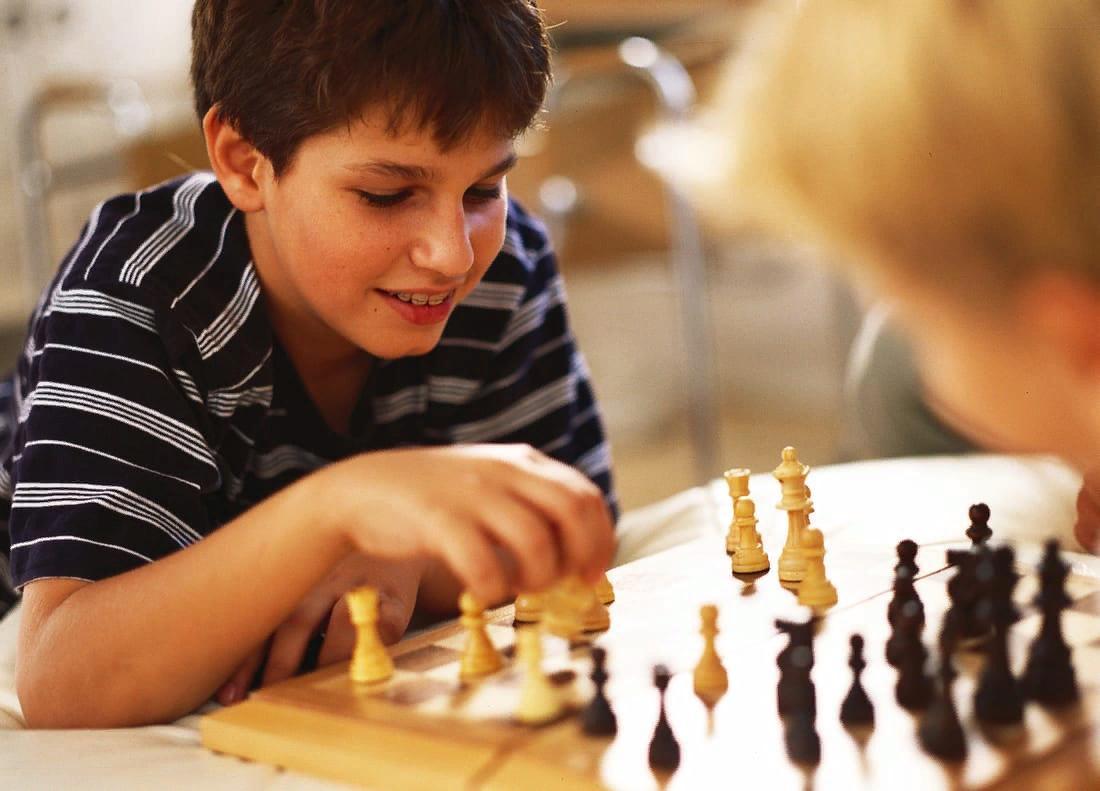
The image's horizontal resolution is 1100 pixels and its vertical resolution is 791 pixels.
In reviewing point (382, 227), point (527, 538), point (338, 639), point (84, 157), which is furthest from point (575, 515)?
point (84, 157)

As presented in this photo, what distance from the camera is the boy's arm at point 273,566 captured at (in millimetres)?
742

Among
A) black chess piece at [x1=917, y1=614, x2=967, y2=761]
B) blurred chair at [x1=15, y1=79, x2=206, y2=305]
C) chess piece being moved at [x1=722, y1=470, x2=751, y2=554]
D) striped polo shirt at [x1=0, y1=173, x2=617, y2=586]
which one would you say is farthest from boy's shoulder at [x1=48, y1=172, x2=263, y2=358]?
blurred chair at [x1=15, y1=79, x2=206, y2=305]

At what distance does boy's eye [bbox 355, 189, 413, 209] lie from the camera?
1.13m

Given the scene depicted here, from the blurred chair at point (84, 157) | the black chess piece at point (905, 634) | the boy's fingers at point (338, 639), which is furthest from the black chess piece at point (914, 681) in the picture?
the blurred chair at point (84, 157)

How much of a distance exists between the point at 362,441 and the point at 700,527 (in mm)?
381

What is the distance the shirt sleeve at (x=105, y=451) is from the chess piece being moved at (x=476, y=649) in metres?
0.30

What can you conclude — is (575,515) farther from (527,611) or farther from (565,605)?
(527,611)

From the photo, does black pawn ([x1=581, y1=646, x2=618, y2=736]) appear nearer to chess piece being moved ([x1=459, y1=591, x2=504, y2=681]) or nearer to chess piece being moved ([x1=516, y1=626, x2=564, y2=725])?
chess piece being moved ([x1=516, y1=626, x2=564, y2=725])

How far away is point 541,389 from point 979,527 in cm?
62

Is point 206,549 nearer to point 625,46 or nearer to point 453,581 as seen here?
point 453,581

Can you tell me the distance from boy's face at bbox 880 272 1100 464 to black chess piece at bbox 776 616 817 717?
6.9 inches

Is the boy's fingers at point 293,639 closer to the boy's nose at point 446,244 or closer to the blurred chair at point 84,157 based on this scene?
the boy's nose at point 446,244

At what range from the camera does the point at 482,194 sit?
1.21 metres

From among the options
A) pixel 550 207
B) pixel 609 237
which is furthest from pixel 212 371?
pixel 609 237
